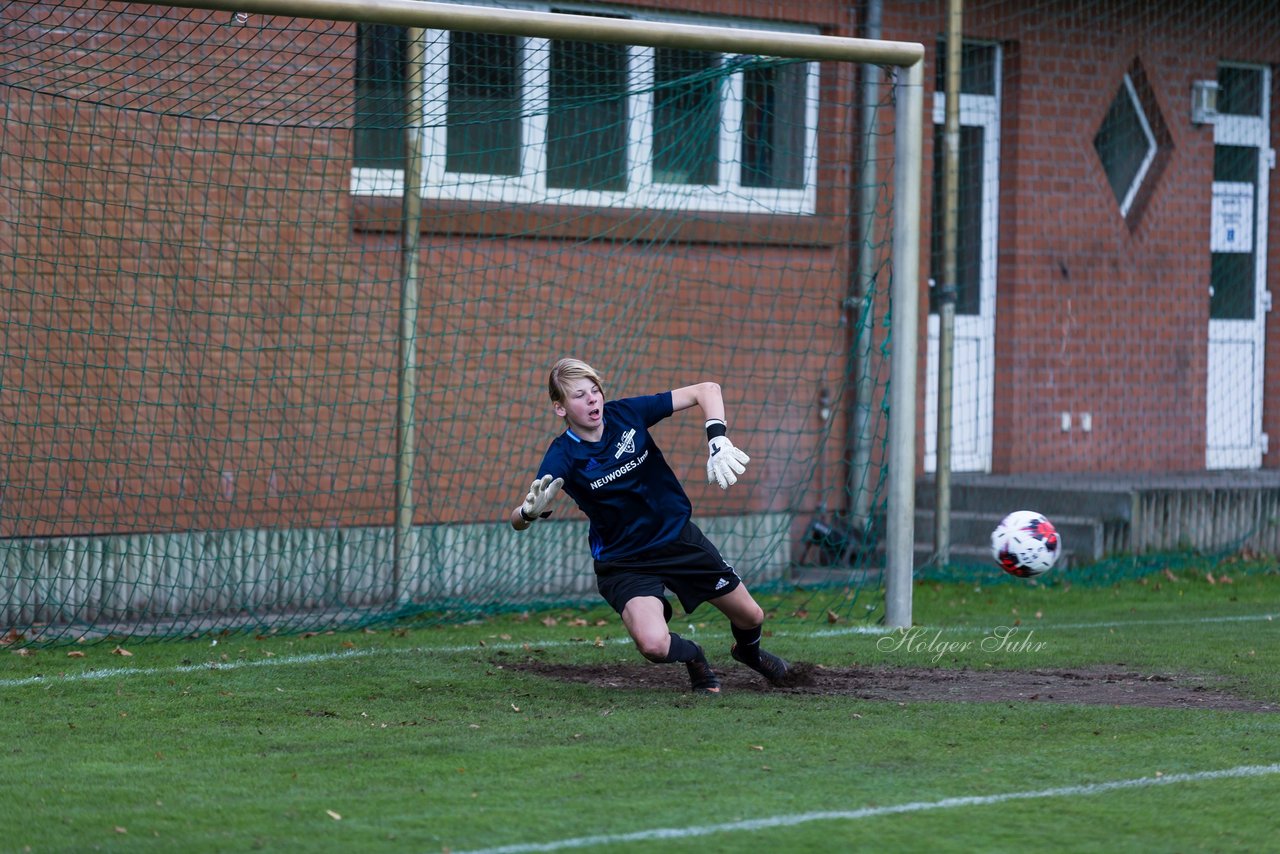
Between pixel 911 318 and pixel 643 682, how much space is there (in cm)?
264

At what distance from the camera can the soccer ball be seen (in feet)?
24.3

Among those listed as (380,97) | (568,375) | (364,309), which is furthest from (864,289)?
(568,375)

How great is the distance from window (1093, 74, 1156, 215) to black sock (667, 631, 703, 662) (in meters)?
7.88

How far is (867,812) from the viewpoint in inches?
185

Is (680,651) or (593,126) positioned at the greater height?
(593,126)

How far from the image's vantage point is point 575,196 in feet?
34.2

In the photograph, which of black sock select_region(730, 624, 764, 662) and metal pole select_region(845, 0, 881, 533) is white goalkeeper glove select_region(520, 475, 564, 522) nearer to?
black sock select_region(730, 624, 764, 662)

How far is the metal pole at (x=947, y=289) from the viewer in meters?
10.8

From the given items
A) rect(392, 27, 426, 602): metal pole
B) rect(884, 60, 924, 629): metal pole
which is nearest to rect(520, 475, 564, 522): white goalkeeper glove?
rect(884, 60, 924, 629): metal pole

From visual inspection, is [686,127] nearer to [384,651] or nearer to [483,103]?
[483,103]

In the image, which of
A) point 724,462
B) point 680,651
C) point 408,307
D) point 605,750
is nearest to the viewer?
point 605,750

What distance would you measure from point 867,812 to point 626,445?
7.80ft

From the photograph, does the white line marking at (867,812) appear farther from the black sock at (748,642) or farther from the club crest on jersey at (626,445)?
the club crest on jersey at (626,445)

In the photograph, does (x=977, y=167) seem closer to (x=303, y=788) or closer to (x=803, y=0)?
(x=803, y=0)
